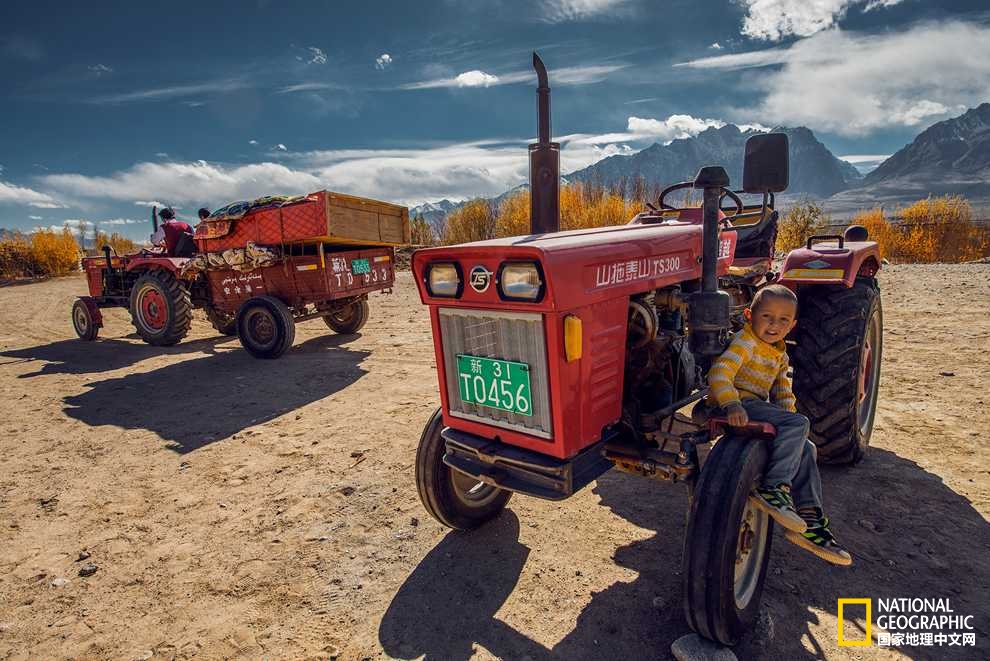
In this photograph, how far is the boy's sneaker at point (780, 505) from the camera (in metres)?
1.87

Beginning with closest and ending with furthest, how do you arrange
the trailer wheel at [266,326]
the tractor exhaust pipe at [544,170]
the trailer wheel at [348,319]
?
the tractor exhaust pipe at [544,170] < the trailer wheel at [266,326] < the trailer wheel at [348,319]

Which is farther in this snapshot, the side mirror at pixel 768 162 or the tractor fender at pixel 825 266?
the tractor fender at pixel 825 266

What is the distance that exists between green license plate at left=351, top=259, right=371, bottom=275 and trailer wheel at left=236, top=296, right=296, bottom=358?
3.07 feet

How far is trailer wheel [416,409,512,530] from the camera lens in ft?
8.38

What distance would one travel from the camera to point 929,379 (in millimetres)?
4617

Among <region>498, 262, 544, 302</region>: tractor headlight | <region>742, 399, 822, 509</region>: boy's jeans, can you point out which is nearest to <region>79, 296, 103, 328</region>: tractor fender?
<region>498, 262, 544, 302</region>: tractor headlight

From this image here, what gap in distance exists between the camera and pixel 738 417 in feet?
6.53

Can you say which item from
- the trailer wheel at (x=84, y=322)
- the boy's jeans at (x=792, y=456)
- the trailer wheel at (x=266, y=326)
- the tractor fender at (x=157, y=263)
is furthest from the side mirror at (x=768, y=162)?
the trailer wheel at (x=84, y=322)

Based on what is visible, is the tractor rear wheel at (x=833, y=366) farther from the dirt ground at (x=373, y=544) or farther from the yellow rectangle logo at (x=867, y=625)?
the yellow rectangle logo at (x=867, y=625)

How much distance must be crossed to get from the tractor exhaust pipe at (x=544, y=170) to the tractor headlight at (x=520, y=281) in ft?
2.52

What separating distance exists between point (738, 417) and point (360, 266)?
5.70 m

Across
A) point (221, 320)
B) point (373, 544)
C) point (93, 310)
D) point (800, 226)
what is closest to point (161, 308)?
point (221, 320)

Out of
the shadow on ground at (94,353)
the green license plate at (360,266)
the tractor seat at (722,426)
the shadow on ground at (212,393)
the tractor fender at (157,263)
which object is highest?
the tractor fender at (157,263)

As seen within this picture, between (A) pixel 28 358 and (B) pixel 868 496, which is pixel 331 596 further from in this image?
(A) pixel 28 358
